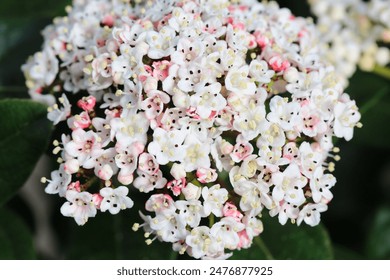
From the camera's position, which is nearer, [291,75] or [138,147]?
[138,147]

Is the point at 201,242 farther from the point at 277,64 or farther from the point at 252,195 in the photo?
the point at 277,64

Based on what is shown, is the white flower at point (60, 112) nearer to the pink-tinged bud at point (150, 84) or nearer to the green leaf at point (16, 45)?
the pink-tinged bud at point (150, 84)

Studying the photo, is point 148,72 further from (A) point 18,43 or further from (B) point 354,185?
(B) point 354,185

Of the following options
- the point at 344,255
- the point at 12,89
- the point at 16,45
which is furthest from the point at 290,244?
the point at 16,45

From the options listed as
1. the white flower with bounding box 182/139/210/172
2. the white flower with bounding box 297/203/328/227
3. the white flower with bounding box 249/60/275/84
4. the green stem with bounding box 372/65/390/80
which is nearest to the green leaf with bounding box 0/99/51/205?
the white flower with bounding box 182/139/210/172

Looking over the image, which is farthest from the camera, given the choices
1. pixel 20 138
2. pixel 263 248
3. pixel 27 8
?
pixel 27 8
